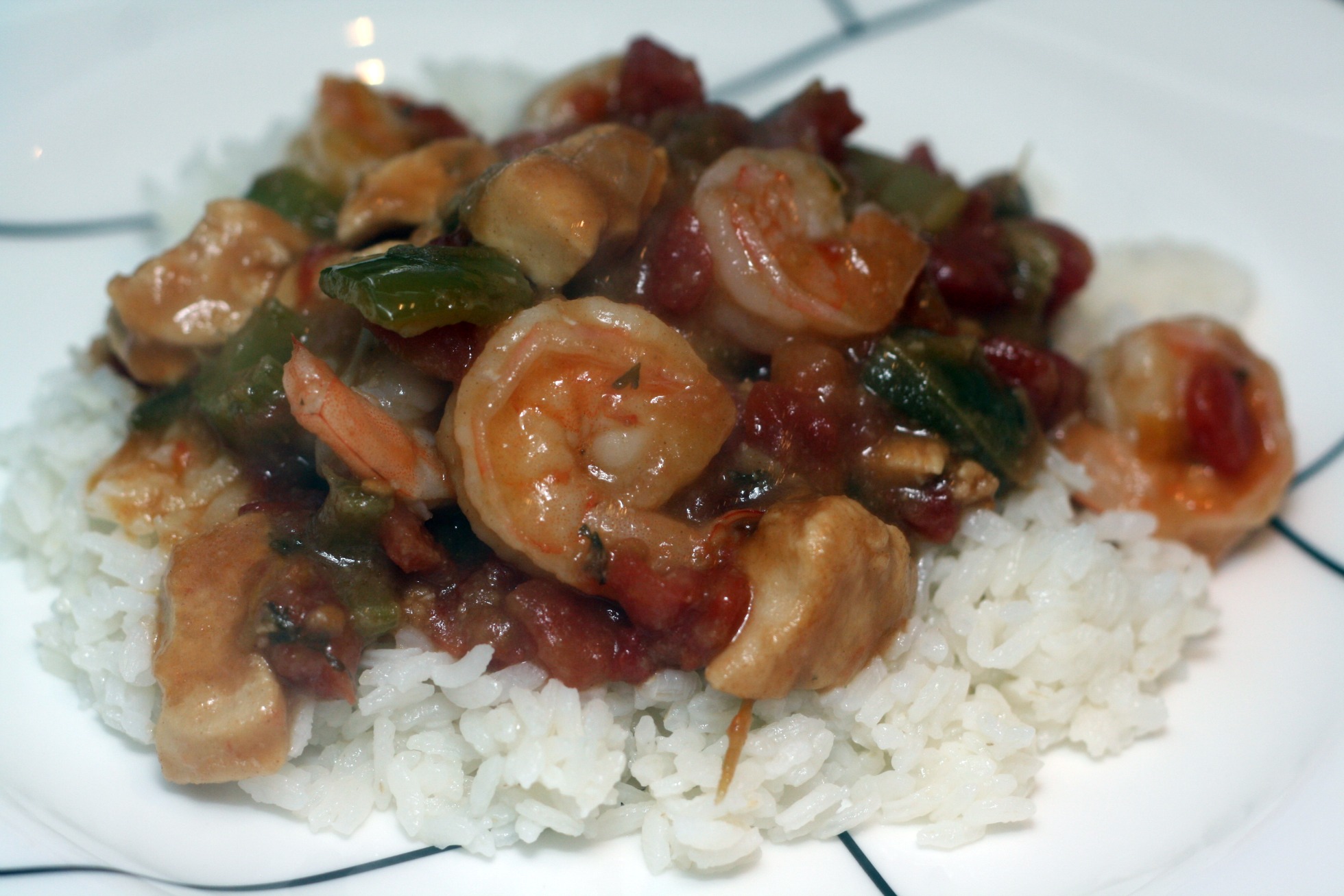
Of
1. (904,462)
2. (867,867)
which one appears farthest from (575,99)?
(867,867)

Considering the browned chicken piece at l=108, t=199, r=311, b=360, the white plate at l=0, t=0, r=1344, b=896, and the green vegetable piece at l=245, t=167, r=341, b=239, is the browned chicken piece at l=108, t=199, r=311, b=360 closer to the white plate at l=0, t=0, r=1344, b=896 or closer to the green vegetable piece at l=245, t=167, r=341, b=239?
the green vegetable piece at l=245, t=167, r=341, b=239

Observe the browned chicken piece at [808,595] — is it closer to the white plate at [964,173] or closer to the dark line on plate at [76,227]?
the white plate at [964,173]

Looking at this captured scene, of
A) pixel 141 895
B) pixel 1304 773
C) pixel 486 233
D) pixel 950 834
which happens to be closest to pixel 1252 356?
pixel 1304 773

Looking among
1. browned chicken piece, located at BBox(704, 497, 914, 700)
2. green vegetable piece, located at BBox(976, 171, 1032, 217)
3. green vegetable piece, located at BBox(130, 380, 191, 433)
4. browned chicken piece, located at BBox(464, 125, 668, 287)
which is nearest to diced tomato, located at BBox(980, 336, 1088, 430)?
browned chicken piece, located at BBox(704, 497, 914, 700)

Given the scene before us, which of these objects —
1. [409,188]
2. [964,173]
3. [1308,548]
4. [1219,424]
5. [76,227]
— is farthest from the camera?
[964,173]

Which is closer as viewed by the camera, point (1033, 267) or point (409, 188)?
point (409, 188)

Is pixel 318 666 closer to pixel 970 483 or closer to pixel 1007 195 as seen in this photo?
pixel 970 483
